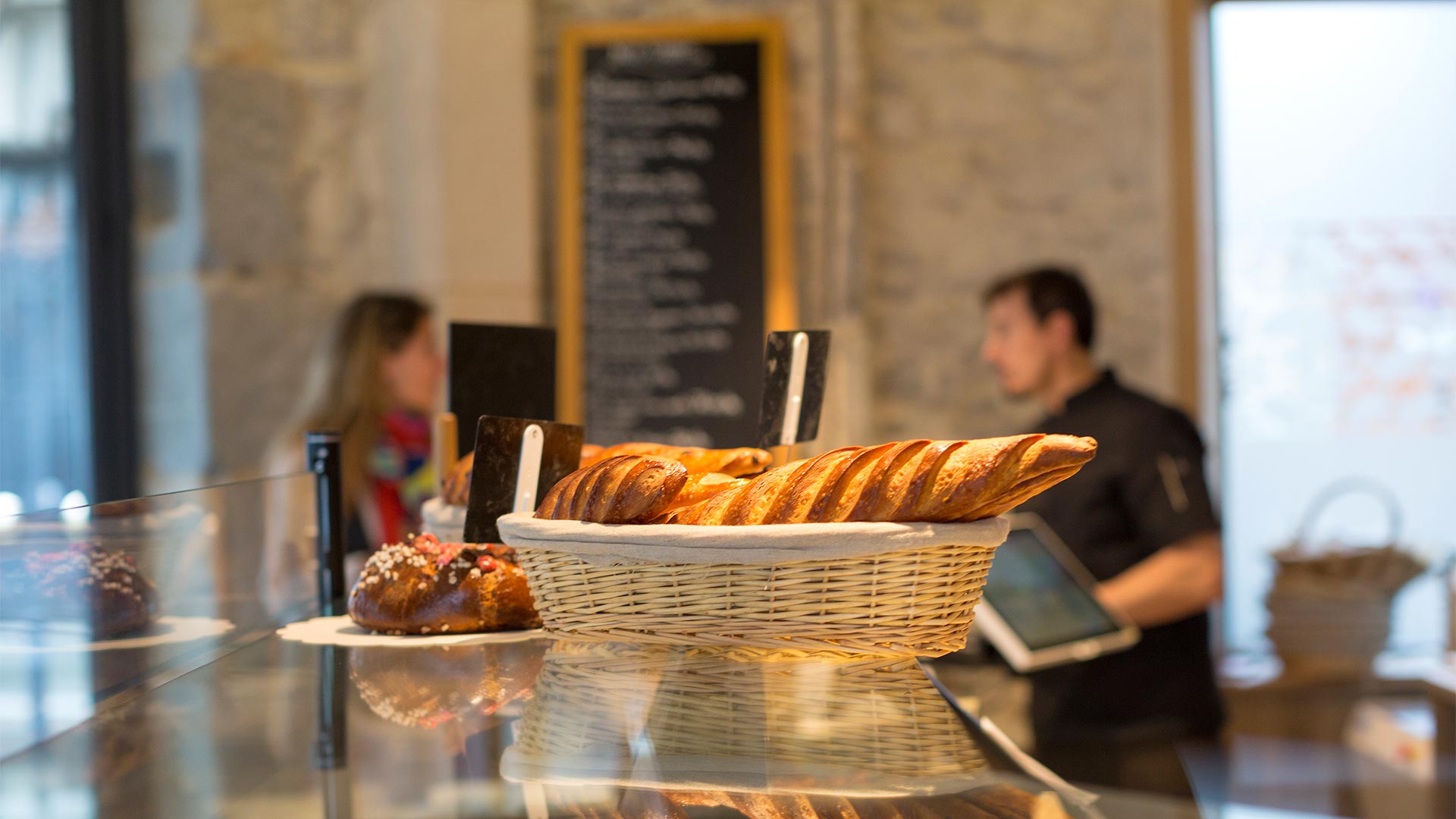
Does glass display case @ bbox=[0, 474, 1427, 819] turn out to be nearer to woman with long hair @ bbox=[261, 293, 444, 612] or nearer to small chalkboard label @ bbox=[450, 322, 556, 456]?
small chalkboard label @ bbox=[450, 322, 556, 456]

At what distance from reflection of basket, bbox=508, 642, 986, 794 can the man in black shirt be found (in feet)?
6.43

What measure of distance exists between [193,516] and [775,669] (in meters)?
0.47

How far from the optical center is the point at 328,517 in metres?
1.22

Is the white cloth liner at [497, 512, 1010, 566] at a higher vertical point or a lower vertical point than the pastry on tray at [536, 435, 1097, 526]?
lower

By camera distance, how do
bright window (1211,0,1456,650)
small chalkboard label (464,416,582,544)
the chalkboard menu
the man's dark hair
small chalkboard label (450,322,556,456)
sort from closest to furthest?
small chalkboard label (464,416,582,544), small chalkboard label (450,322,556,456), the man's dark hair, the chalkboard menu, bright window (1211,0,1456,650)

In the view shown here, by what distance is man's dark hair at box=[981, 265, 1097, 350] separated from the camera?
302 centimetres

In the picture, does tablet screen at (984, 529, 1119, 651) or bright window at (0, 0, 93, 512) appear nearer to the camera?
tablet screen at (984, 529, 1119, 651)

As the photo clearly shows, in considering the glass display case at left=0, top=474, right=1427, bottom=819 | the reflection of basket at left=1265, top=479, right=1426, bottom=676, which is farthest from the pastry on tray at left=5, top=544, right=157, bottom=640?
the reflection of basket at left=1265, top=479, right=1426, bottom=676

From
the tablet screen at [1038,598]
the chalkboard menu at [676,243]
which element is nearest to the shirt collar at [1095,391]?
the tablet screen at [1038,598]

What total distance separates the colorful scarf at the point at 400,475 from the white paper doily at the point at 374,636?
191 centimetres

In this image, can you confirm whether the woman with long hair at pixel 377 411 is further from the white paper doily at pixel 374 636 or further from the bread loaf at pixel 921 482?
the bread loaf at pixel 921 482

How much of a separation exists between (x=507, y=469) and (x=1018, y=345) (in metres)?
2.29

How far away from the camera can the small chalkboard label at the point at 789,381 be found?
3.44 ft

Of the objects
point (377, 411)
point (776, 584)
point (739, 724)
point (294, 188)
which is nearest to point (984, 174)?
point (377, 411)
